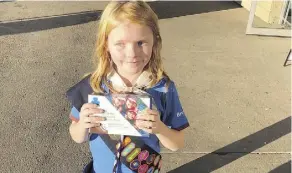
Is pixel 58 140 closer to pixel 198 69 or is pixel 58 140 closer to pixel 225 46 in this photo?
pixel 198 69

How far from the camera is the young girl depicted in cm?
177

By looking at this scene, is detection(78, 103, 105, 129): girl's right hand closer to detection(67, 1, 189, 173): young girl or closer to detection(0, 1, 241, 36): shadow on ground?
detection(67, 1, 189, 173): young girl

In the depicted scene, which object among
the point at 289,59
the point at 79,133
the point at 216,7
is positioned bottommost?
the point at 216,7

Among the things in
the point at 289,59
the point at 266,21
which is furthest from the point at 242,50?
the point at 266,21

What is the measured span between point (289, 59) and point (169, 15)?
9.69 ft

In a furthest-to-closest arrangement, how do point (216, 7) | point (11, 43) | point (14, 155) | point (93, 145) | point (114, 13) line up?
point (216, 7), point (11, 43), point (14, 155), point (93, 145), point (114, 13)

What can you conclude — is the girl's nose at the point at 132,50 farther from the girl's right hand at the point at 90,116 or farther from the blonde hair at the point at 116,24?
the girl's right hand at the point at 90,116

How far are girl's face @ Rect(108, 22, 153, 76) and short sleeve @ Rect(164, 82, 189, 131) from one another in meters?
0.22

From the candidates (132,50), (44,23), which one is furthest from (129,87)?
(44,23)

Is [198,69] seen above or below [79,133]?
below

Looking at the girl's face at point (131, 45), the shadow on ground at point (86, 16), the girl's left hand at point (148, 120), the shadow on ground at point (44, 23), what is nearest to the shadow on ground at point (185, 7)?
the shadow on ground at point (86, 16)

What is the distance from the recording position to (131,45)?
5.79 ft

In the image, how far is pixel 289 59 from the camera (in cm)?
566

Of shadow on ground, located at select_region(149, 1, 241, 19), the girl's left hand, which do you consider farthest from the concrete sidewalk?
the girl's left hand
